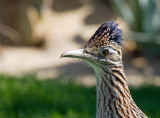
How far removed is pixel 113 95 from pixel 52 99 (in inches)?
118

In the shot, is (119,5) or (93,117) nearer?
(93,117)

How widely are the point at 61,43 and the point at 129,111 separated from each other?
27.8ft

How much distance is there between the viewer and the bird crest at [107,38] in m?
3.10

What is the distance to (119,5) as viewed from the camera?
1020 cm

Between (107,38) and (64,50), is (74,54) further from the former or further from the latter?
Answer: (64,50)

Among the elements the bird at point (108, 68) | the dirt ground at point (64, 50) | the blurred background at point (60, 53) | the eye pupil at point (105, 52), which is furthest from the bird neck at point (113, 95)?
the dirt ground at point (64, 50)

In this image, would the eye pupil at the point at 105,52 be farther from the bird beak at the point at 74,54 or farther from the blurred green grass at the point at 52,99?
the blurred green grass at the point at 52,99

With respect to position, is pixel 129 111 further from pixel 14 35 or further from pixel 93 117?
pixel 14 35

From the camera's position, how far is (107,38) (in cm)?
311

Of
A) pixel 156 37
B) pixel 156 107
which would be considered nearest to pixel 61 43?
pixel 156 37

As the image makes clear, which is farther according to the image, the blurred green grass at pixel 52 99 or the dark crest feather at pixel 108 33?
the blurred green grass at pixel 52 99

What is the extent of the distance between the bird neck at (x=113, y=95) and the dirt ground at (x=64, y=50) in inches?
185

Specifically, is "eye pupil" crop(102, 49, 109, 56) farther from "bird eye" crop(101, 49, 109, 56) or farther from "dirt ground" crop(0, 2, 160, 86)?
"dirt ground" crop(0, 2, 160, 86)

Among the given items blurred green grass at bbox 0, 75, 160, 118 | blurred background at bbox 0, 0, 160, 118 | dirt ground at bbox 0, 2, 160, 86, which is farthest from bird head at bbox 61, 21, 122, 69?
dirt ground at bbox 0, 2, 160, 86
